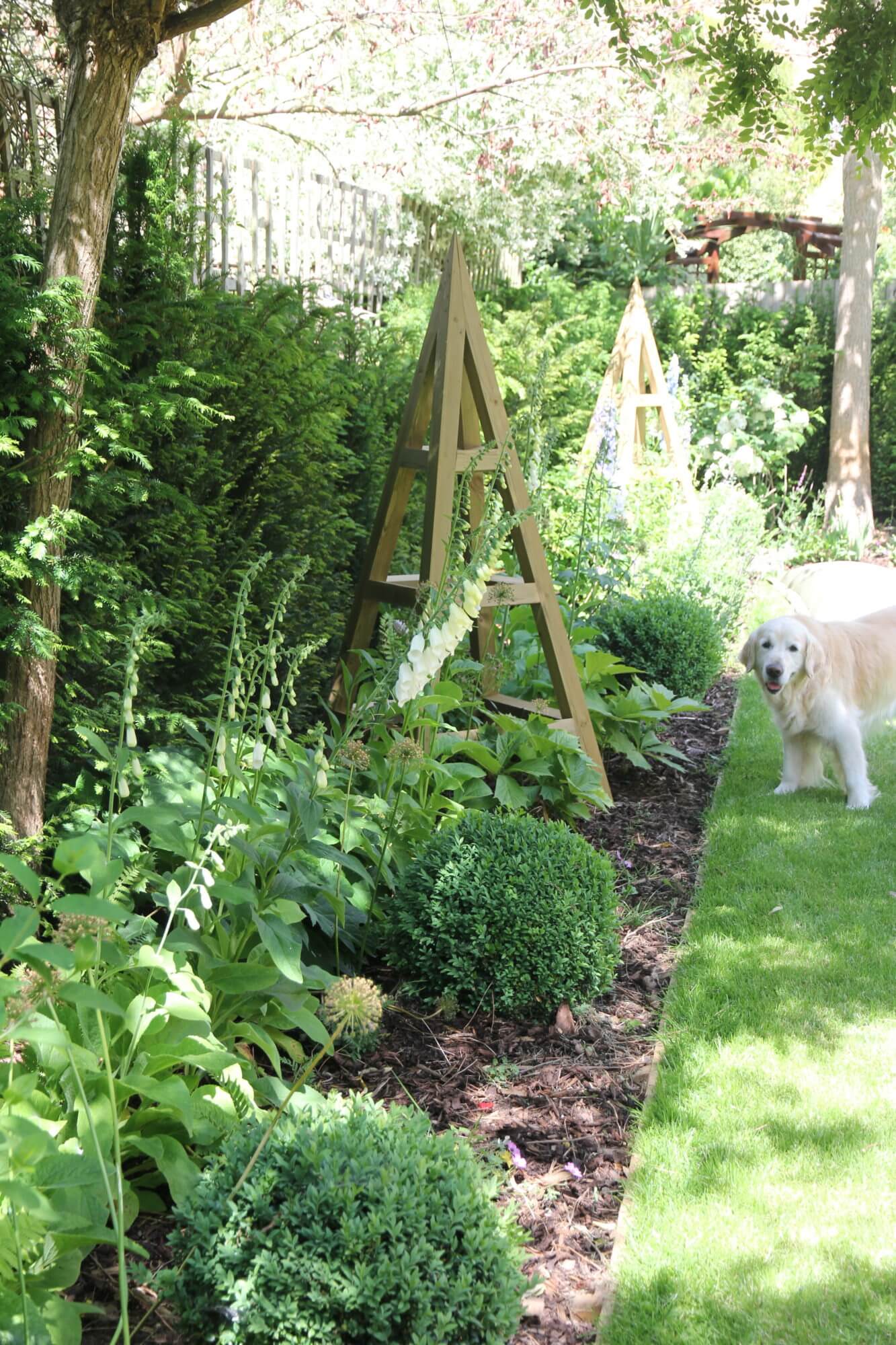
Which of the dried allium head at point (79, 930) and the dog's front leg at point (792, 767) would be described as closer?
the dried allium head at point (79, 930)

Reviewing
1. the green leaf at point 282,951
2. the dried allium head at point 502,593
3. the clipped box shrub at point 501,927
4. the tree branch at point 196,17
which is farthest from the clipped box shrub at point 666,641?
the green leaf at point 282,951

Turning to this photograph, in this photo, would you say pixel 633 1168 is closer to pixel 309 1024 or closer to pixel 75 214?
pixel 309 1024

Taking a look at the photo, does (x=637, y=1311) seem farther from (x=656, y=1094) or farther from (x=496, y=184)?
(x=496, y=184)

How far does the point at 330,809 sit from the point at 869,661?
3.33 m

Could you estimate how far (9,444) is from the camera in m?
2.88

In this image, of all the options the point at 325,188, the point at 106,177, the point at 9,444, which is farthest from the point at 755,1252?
the point at 325,188

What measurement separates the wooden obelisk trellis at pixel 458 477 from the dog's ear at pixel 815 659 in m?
1.17

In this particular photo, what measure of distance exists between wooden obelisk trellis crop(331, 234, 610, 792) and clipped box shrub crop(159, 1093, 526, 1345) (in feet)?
8.63

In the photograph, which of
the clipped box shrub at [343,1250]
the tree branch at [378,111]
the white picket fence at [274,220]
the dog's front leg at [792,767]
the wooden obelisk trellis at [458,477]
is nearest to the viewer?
the clipped box shrub at [343,1250]

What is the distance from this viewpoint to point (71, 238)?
3082mm

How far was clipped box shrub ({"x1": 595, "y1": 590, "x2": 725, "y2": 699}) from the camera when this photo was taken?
6.05 metres

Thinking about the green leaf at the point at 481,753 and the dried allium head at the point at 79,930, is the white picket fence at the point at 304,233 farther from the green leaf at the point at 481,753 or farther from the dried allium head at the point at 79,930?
the dried allium head at the point at 79,930

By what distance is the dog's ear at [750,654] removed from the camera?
534 centimetres

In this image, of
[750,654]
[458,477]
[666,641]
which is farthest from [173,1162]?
[666,641]
